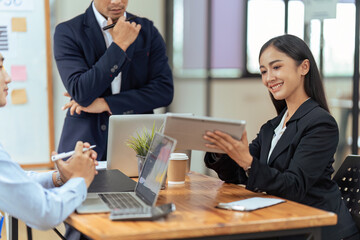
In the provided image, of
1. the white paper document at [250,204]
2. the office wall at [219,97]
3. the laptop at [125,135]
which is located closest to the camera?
the white paper document at [250,204]

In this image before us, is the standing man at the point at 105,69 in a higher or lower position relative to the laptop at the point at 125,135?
higher

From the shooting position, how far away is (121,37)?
283 cm

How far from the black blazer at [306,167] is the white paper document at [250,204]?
94 millimetres

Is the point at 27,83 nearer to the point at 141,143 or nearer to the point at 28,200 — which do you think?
the point at 141,143

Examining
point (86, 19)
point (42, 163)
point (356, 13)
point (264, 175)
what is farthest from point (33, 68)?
point (264, 175)

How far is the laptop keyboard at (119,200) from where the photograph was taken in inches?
73.7

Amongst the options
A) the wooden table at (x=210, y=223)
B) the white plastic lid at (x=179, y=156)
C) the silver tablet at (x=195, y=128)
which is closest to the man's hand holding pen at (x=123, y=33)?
the white plastic lid at (x=179, y=156)

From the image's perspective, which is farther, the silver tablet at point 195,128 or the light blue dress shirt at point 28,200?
the silver tablet at point 195,128

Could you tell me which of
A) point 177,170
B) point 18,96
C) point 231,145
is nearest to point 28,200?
point 231,145

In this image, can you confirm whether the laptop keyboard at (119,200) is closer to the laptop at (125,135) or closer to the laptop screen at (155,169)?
the laptop screen at (155,169)

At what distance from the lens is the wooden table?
157cm

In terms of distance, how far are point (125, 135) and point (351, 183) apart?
101cm

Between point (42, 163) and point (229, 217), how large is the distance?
3105 millimetres

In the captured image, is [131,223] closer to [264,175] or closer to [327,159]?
[264,175]
